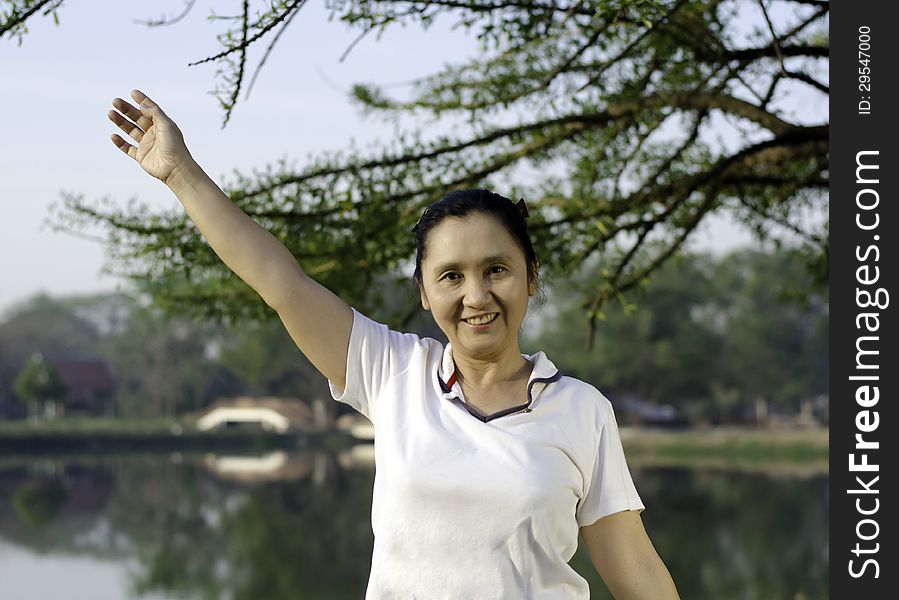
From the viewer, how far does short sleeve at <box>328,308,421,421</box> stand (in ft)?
5.76

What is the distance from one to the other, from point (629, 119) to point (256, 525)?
19978 mm

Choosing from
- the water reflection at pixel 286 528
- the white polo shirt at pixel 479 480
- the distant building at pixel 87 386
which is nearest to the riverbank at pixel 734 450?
the water reflection at pixel 286 528

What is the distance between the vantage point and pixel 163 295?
5.07 m

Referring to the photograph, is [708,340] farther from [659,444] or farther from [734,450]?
[734,450]

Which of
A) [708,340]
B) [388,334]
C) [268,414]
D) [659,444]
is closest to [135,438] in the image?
[268,414]

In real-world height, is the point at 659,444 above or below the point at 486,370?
above

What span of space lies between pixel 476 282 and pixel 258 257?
33cm

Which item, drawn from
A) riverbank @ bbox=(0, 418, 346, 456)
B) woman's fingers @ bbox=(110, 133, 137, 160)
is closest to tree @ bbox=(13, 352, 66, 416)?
riverbank @ bbox=(0, 418, 346, 456)

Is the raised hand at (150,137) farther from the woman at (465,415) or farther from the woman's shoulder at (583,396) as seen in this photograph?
the woman's shoulder at (583,396)

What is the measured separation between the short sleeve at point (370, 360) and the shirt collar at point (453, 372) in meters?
0.06

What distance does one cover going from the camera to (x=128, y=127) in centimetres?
185

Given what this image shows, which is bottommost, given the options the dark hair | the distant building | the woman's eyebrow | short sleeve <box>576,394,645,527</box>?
short sleeve <box>576,394,645,527</box>

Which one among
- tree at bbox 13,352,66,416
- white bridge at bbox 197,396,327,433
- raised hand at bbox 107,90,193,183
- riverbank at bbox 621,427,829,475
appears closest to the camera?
raised hand at bbox 107,90,193,183

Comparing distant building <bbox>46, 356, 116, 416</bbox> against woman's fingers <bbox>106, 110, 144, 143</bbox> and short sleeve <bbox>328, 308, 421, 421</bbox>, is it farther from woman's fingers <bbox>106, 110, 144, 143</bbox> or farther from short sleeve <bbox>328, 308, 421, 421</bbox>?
short sleeve <bbox>328, 308, 421, 421</bbox>
